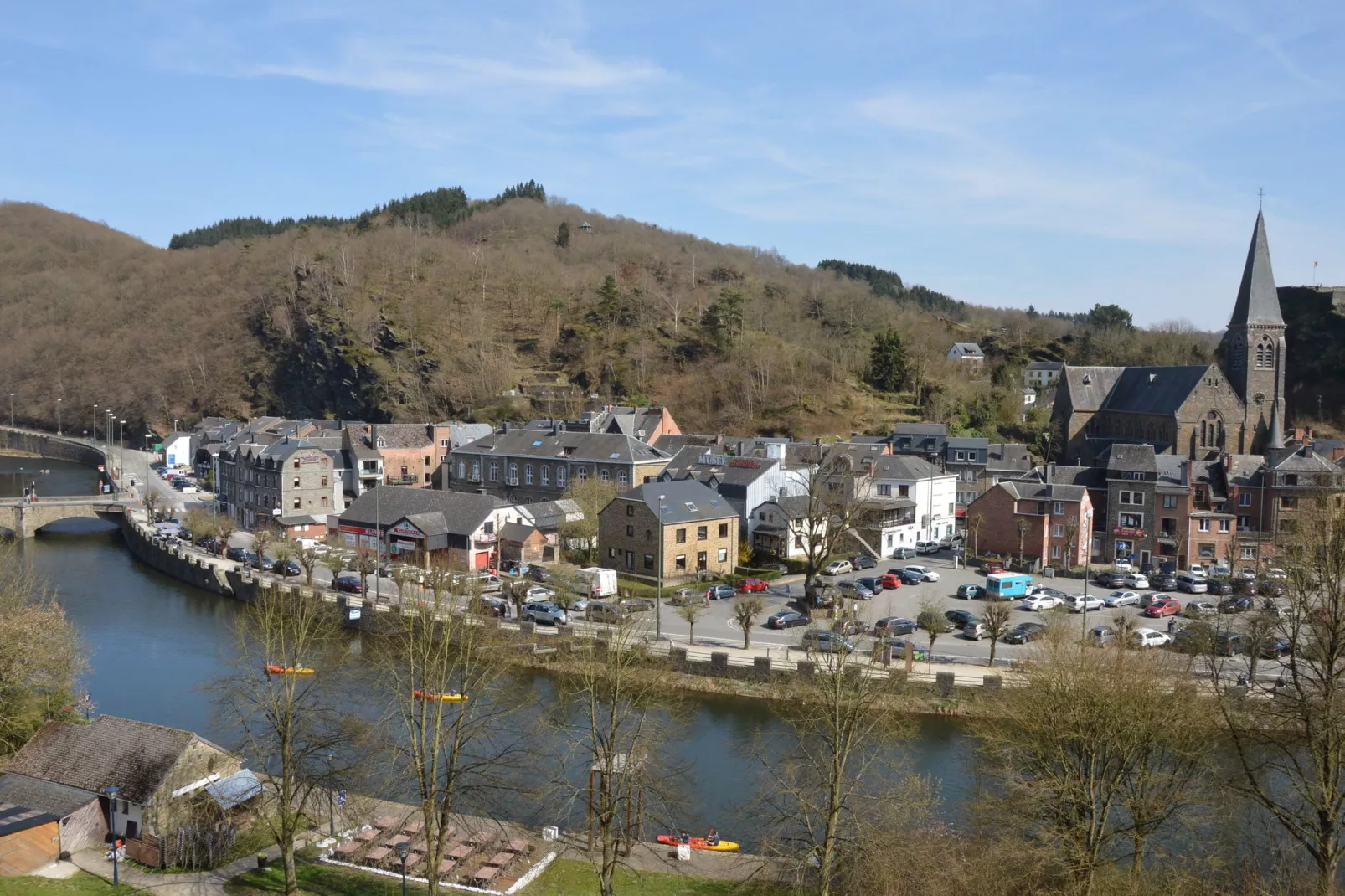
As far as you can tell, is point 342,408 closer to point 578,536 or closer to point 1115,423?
point 578,536

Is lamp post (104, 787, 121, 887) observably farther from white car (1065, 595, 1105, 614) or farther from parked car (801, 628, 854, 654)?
white car (1065, 595, 1105, 614)

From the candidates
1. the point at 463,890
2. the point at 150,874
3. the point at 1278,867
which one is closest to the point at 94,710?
the point at 150,874

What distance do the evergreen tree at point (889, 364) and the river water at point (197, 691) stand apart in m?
51.4

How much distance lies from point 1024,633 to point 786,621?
6908 mm

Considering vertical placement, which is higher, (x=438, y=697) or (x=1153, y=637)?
(x=438, y=697)

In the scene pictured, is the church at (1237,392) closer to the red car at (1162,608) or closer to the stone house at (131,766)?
the red car at (1162,608)

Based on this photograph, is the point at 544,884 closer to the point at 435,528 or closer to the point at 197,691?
the point at 197,691

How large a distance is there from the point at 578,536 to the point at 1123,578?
67.2ft

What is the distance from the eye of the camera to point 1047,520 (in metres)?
40.0

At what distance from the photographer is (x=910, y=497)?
43594 millimetres

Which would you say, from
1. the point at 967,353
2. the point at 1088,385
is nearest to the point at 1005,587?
the point at 1088,385

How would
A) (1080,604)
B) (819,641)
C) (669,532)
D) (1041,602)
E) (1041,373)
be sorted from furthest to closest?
(1041,373), (669,532), (1080,604), (1041,602), (819,641)

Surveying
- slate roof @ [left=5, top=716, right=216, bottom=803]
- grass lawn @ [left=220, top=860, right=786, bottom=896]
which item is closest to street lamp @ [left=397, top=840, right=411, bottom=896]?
grass lawn @ [left=220, top=860, right=786, bottom=896]

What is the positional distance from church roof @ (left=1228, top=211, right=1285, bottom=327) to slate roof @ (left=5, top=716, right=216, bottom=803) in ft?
173
